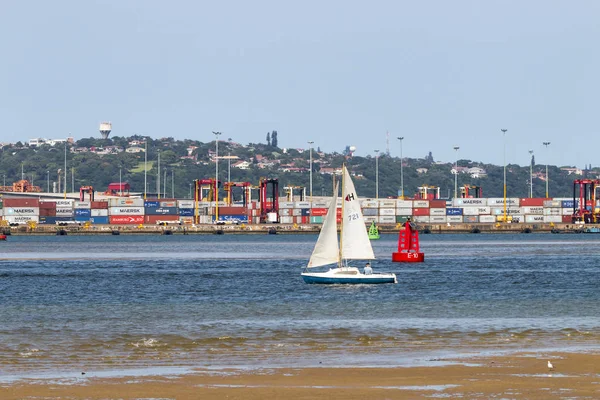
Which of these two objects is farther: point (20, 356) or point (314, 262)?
point (314, 262)

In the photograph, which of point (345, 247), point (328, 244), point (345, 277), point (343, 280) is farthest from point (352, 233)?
point (343, 280)

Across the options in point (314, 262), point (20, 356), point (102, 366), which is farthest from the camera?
point (314, 262)

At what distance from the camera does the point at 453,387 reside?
A: 2461cm

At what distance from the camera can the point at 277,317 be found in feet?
145

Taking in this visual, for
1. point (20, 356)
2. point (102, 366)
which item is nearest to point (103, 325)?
point (20, 356)

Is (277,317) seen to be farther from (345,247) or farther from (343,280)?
(345,247)

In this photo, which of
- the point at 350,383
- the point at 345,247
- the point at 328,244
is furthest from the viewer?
the point at 345,247

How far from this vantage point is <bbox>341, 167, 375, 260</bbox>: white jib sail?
201 feet

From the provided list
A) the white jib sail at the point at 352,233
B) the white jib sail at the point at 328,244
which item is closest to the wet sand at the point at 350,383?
the white jib sail at the point at 328,244

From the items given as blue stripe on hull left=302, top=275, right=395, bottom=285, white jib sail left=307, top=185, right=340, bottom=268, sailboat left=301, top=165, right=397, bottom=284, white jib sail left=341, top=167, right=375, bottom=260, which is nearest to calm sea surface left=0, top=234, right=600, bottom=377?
blue stripe on hull left=302, top=275, right=395, bottom=285

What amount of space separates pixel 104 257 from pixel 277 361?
87.2 meters

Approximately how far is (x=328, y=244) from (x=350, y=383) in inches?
1351

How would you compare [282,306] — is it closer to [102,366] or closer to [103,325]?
[103,325]

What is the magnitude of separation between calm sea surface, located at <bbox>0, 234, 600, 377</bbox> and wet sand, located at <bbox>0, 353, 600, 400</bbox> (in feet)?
6.65
